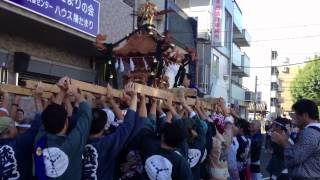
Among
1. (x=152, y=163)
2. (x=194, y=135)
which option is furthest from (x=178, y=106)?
(x=152, y=163)

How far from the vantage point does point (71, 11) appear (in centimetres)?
1022

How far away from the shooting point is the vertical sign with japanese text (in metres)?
30.1

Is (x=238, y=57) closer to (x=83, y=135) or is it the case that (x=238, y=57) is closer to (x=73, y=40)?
(x=73, y=40)

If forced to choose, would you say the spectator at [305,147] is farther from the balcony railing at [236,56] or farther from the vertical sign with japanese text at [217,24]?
the balcony railing at [236,56]

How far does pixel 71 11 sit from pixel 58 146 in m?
7.01

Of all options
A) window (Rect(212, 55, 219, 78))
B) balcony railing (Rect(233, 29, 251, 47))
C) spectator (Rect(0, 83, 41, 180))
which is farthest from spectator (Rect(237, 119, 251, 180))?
balcony railing (Rect(233, 29, 251, 47))

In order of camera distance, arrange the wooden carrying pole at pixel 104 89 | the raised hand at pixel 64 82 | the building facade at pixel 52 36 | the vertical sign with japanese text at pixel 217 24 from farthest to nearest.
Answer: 1. the vertical sign with japanese text at pixel 217 24
2. the building facade at pixel 52 36
3. the wooden carrying pole at pixel 104 89
4. the raised hand at pixel 64 82

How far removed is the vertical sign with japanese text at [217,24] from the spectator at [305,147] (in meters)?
25.3

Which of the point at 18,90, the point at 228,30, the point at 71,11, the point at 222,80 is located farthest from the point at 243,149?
the point at 228,30

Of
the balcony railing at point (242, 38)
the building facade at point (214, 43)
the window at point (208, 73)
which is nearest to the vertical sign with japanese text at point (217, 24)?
the building facade at point (214, 43)

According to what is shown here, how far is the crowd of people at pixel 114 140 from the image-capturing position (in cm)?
369

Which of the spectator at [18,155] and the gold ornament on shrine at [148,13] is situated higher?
the gold ornament on shrine at [148,13]

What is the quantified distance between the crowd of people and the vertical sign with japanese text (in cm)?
2504

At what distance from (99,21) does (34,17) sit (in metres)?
2.81
